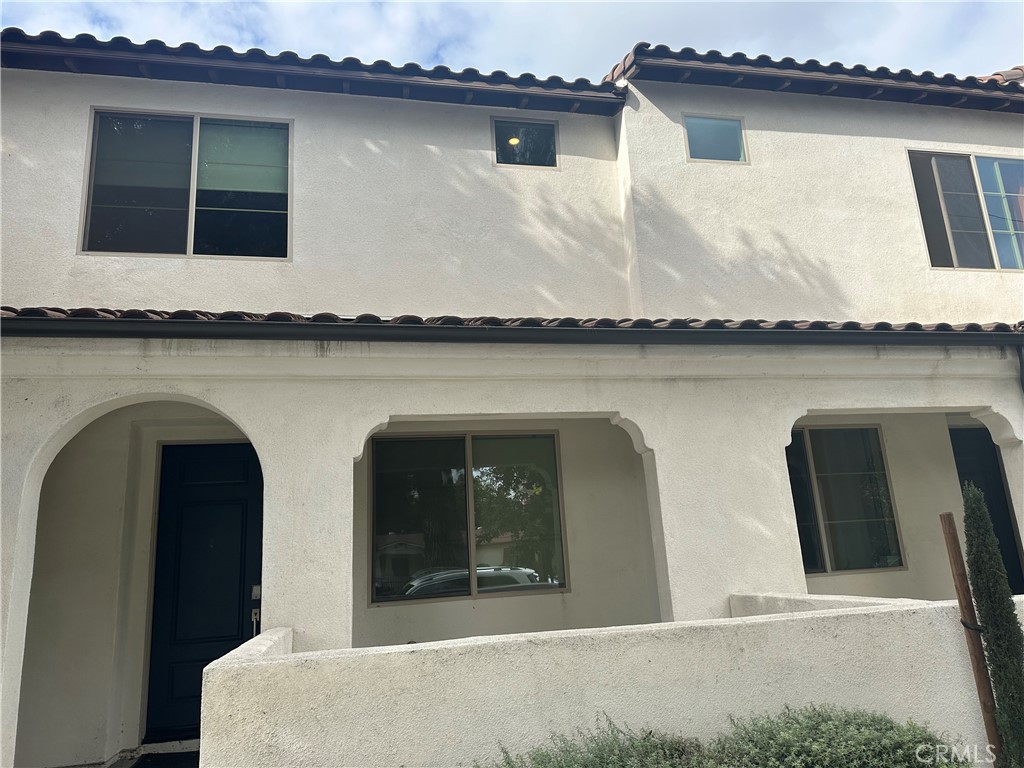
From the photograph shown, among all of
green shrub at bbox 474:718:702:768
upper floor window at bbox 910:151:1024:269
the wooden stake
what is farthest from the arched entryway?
upper floor window at bbox 910:151:1024:269

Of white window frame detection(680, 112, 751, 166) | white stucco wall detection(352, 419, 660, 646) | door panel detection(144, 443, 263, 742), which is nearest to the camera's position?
door panel detection(144, 443, 263, 742)

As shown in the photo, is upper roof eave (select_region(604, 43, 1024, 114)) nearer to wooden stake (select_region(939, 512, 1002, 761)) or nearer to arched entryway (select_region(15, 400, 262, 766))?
wooden stake (select_region(939, 512, 1002, 761))

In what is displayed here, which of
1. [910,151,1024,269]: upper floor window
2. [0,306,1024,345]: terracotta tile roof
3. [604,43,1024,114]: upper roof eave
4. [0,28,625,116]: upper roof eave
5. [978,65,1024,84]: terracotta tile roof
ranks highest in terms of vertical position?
[978,65,1024,84]: terracotta tile roof

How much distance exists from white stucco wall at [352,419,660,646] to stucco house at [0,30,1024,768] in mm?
33

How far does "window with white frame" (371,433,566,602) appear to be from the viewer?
7074 millimetres

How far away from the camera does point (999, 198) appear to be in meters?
9.12

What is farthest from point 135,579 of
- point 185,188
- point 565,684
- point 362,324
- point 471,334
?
point 565,684

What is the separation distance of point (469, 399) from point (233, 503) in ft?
9.99

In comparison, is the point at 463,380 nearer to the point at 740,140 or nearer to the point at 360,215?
the point at 360,215

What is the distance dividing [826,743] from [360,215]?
6.38 metres

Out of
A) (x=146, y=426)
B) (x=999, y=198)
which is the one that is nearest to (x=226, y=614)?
(x=146, y=426)

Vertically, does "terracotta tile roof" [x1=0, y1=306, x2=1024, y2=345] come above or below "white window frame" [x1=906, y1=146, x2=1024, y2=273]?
below

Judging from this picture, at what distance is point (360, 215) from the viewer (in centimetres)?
770

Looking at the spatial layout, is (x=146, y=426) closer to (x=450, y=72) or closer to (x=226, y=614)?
(x=226, y=614)
